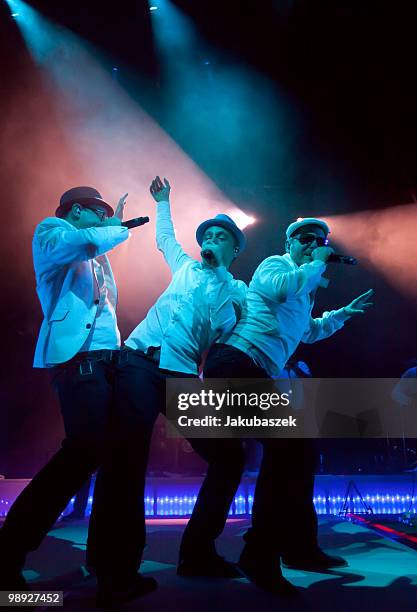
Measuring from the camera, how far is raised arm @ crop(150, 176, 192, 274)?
104 inches

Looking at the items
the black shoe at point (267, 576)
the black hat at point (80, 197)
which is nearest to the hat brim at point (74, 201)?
the black hat at point (80, 197)

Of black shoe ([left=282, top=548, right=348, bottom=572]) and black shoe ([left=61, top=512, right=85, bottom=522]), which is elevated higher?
black shoe ([left=282, top=548, right=348, bottom=572])

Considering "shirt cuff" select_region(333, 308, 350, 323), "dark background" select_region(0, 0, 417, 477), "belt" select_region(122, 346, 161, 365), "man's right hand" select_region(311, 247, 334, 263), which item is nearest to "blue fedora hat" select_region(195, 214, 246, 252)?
"man's right hand" select_region(311, 247, 334, 263)

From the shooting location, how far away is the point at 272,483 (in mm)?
2072

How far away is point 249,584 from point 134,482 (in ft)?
2.13

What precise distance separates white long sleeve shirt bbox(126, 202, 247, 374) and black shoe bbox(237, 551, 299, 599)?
86 cm

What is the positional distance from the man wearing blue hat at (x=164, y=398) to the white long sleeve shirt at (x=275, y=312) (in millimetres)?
96

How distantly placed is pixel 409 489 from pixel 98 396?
5499 mm

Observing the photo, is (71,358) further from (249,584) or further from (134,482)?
(249,584)

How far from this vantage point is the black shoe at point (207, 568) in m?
2.07

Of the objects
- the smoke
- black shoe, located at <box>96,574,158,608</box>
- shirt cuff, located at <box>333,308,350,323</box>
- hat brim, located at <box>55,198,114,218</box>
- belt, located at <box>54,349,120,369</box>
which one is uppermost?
the smoke

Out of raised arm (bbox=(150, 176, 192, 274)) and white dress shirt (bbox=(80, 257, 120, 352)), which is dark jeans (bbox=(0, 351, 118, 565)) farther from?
raised arm (bbox=(150, 176, 192, 274))

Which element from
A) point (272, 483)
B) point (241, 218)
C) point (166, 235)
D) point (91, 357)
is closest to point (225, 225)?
point (166, 235)

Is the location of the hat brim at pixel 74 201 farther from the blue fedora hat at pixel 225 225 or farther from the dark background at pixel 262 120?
the dark background at pixel 262 120
